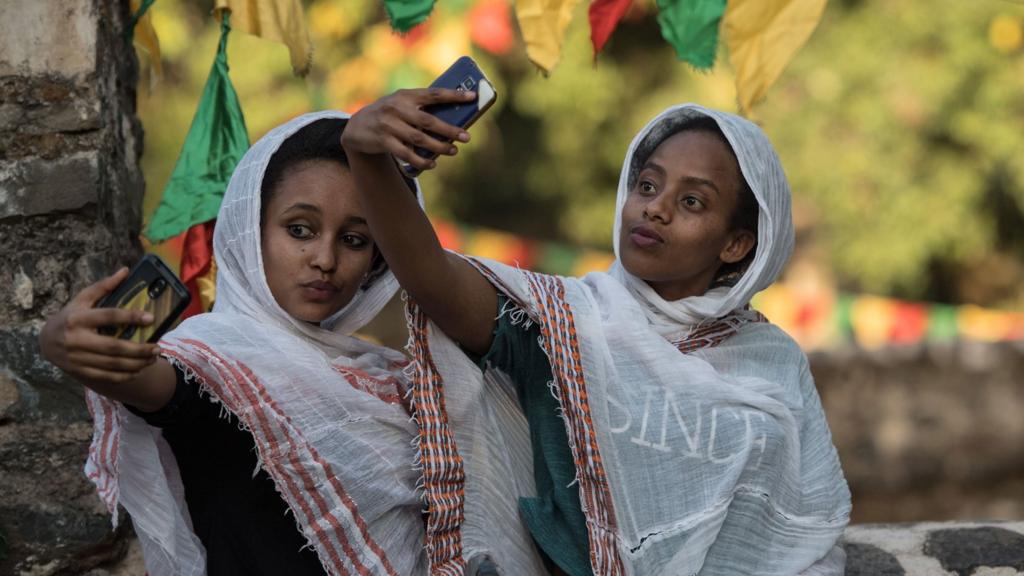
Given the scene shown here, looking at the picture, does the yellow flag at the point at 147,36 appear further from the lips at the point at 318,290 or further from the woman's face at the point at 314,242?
the lips at the point at 318,290

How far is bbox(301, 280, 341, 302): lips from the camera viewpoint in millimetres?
2326

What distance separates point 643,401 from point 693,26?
1.21 metres

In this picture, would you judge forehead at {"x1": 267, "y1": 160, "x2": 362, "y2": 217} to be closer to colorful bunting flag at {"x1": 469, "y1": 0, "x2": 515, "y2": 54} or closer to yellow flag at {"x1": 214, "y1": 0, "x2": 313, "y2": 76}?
yellow flag at {"x1": 214, "y1": 0, "x2": 313, "y2": 76}

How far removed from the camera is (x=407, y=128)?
194cm

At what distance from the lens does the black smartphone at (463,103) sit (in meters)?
1.96

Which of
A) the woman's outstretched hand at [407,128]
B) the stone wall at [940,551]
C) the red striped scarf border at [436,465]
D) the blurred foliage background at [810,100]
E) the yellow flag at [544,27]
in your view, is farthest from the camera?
the blurred foliage background at [810,100]

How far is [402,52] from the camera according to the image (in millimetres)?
8039

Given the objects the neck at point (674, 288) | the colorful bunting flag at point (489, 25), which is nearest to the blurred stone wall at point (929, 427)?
the colorful bunting flag at point (489, 25)

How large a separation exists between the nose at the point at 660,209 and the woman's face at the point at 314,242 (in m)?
0.53

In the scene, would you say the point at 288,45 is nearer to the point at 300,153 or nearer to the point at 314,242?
the point at 300,153

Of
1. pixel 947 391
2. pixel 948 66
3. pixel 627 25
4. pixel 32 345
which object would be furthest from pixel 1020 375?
pixel 32 345

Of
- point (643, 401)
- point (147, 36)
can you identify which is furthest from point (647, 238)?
point (147, 36)

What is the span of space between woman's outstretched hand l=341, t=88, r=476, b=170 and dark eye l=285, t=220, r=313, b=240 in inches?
15.8

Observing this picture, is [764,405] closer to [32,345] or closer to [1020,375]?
[32,345]
